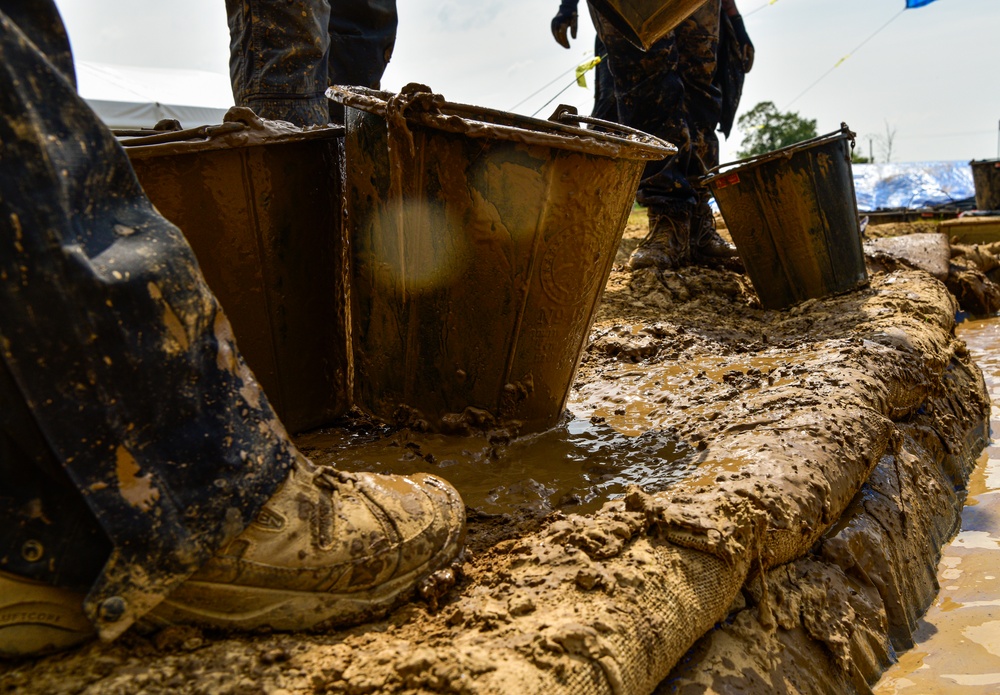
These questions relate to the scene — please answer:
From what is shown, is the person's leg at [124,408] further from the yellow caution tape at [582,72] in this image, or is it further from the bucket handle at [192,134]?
the yellow caution tape at [582,72]

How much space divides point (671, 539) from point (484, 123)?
926 mm

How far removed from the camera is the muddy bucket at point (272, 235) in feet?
5.73

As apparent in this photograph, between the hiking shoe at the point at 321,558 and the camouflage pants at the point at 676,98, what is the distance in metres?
3.57

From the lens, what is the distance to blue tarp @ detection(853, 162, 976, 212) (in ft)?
37.9

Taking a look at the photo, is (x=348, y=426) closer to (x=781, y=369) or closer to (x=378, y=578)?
(x=378, y=578)

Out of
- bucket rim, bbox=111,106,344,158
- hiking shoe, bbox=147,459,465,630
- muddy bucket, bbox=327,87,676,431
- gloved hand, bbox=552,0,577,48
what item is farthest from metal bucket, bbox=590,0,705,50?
gloved hand, bbox=552,0,577,48

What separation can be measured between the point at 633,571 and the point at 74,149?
1.01 metres

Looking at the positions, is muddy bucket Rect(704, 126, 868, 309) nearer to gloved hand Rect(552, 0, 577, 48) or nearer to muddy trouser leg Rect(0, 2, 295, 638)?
gloved hand Rect(552, 0, 577, 48)

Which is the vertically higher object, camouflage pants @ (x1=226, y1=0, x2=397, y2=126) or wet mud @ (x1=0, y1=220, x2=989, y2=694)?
camouflage pants @ (x1=226, y1=0, x2=397, y2=126)

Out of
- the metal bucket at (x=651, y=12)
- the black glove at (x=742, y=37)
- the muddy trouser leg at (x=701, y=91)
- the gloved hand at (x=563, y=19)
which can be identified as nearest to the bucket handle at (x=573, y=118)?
the metal bucket at (x=651, y=12)

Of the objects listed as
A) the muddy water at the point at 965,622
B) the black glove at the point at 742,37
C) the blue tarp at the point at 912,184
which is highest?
the black glove at the point at 742,37

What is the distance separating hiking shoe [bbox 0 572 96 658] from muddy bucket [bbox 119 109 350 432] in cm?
94

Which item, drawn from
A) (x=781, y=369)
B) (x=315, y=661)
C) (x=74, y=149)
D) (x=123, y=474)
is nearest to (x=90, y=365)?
(x=123, y=474)

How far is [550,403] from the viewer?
221 centimetres
